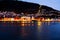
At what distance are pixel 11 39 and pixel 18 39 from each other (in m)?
0.91

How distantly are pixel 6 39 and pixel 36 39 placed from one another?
3.88 m

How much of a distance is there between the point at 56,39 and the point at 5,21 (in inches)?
2844

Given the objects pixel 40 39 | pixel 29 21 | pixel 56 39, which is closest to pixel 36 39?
pixel 40 39

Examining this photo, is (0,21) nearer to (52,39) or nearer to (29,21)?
(29,21)

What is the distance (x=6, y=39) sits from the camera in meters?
31.6

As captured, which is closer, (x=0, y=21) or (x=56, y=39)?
(x=56, y=39)

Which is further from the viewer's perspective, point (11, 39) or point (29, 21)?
point (29, 21)

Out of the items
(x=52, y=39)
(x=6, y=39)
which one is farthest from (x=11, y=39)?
(x=52, y=39)

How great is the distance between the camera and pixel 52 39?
32.7m

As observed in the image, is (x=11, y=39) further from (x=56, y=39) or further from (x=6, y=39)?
(x=56, y=39)

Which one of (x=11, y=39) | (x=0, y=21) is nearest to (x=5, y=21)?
(x=0, y=21)

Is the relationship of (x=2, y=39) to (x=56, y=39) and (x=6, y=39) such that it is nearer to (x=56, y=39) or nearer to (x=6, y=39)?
(x=6, y=39)

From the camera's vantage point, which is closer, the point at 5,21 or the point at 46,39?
the point at 46,39

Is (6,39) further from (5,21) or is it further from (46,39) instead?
(5,21)
